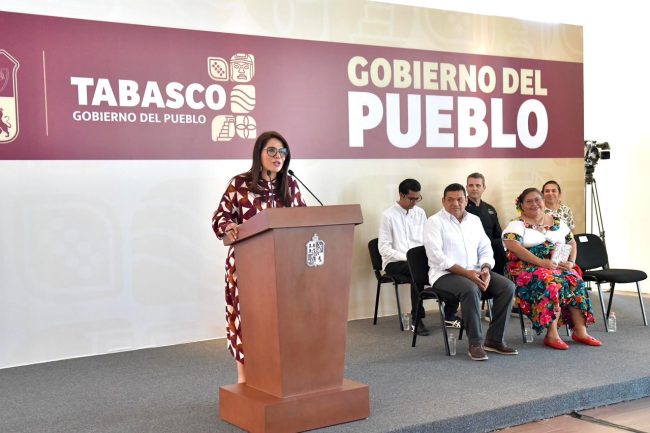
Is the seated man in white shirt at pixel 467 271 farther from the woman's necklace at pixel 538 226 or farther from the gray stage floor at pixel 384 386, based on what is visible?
the woman's necklace at pixel 538 226

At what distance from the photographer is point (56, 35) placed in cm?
554

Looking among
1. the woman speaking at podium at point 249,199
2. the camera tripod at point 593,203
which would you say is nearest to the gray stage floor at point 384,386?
the woman speaking at podium at point 249,199

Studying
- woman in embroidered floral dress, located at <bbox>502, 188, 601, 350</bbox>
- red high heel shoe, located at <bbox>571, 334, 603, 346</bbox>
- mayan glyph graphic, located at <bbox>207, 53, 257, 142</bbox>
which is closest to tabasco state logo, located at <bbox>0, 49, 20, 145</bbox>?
mayan glyph graphic, located at <bbox>207, 53, 257, 142</bbox>

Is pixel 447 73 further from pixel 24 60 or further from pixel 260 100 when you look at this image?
pixel 24 60

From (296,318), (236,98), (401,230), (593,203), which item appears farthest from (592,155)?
(296,318)

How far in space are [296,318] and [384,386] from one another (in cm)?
125

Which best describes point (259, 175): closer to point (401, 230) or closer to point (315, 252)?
point (315, 252)

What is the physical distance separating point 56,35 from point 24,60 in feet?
0.98

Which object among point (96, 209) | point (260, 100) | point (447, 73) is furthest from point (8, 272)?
point (447, 73)

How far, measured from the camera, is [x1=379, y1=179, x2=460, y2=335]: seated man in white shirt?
6625 mm

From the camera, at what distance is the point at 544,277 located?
223 inches

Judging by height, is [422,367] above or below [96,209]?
below

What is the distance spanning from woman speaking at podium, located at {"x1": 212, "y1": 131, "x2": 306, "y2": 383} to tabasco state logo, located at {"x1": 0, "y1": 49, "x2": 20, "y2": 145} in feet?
7.19

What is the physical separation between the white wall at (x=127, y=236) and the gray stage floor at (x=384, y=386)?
0.24 metres
